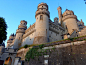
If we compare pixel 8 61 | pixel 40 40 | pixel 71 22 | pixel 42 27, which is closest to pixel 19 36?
pixel 8 61

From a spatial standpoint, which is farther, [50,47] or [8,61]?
[8,61]

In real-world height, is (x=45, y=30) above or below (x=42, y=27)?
below

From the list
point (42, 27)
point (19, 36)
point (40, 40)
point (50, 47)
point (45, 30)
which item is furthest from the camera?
point (19, 36)

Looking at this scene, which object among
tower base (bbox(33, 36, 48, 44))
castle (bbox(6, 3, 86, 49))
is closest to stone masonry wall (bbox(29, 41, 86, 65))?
tower base (bbox(33, 36, 48, 44))

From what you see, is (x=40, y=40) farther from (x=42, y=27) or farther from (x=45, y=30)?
(x=42, y=27)

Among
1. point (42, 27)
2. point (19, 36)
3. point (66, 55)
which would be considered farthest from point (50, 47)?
point (19, 36)

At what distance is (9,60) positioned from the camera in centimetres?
2194

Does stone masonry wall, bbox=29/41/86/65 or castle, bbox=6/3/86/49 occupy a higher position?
castle, bbox=6/3/86/49

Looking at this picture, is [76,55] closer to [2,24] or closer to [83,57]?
[83,57]

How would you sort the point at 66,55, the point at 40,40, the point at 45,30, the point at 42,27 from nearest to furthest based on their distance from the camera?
the point at 66,55 → the point at 40,40 → the point at 45,30 → the point at 42,27

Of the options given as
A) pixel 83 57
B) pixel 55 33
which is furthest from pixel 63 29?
pixel 83 57

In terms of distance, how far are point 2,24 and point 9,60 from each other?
36.7 feet

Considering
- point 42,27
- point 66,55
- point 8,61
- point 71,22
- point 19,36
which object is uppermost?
Result: point 71,22

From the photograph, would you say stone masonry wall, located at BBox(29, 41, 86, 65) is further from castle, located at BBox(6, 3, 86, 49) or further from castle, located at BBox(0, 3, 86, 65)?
castle, located at BBox(6, 3, 86, 49)
